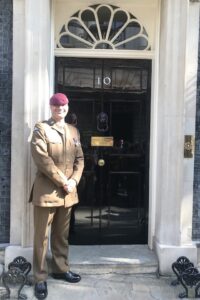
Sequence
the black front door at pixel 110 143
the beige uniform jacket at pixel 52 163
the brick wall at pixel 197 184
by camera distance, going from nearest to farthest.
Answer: the beige uniform jacket at pixel 52 163 → the brick wall at pixel 197 184 → the black front door at pixel 110 143

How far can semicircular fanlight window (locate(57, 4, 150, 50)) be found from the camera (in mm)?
5594

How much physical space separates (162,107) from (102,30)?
118 centimetres

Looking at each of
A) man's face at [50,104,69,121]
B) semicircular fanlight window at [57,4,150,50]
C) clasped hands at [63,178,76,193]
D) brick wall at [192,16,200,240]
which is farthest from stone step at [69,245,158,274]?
semicircular fanlight window at [57,4,150,50]

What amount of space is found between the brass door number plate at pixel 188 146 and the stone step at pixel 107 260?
3.98 ft

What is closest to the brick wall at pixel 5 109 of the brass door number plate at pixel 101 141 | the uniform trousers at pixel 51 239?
the uniform trousers at pixel 51 239

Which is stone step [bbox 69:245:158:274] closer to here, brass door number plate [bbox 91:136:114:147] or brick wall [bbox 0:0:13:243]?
brick wall [bbox 0:0:13:243]

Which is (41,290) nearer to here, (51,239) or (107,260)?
(51,239)

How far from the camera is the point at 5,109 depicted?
17.2 feet

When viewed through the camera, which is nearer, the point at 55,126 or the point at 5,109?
the point at 55,126

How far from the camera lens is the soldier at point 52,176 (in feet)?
15.1

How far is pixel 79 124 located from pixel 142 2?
158 cm

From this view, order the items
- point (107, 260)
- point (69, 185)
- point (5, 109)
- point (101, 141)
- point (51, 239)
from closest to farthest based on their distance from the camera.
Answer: point (69, 185)
point (51, 239)
point (5, 109)
point (107, 260)
point (101, 141)

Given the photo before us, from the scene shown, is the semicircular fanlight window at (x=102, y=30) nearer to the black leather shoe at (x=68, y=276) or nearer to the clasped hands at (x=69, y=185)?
the clasped hands at (x=69, y=185)

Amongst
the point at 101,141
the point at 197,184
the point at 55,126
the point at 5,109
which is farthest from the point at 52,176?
the point at 197,184
